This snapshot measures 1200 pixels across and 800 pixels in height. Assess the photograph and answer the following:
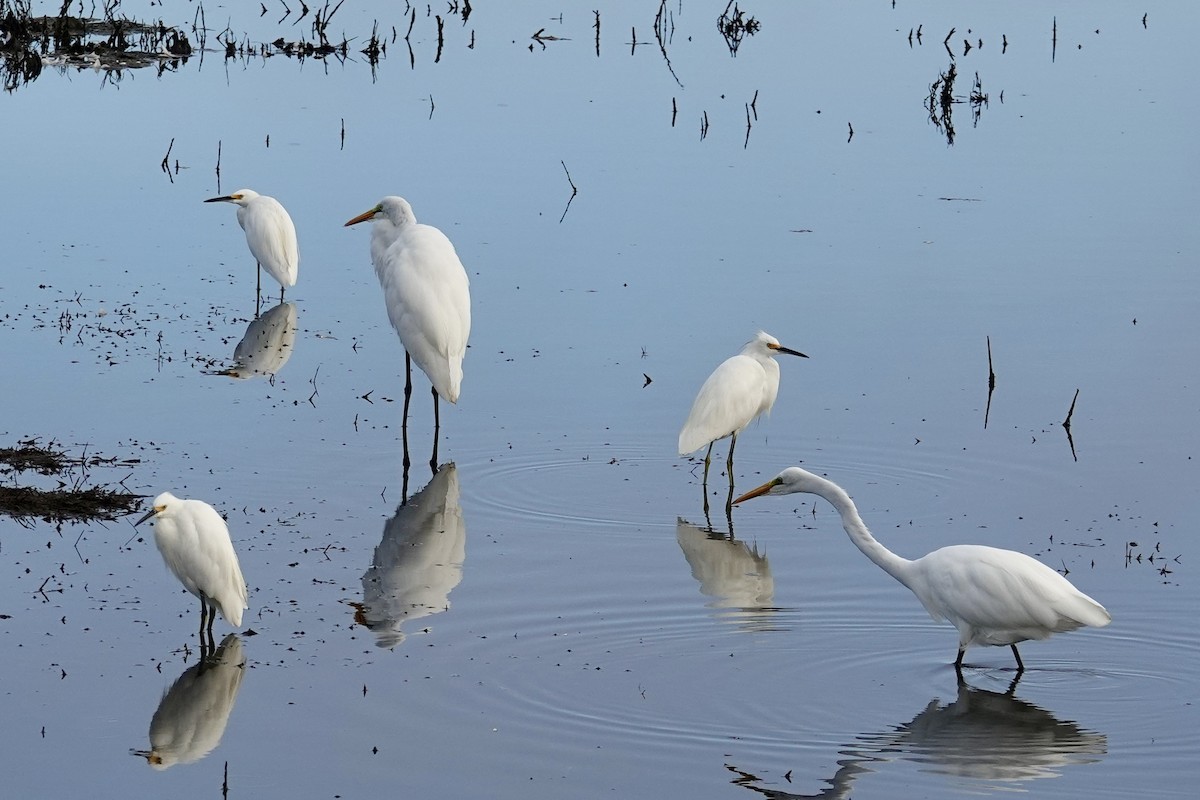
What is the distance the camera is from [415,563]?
9.98 metres

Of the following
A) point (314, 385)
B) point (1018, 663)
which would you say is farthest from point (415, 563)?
point (314, 385)

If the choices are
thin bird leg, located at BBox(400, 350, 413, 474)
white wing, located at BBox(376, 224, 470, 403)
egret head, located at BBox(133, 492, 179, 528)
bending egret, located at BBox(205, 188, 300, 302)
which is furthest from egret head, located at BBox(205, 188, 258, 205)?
egret head, located at BBox(133, 492, 179, 528)

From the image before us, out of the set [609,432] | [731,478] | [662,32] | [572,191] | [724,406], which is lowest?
[731,478]

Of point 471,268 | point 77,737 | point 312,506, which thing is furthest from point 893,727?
point 471,268

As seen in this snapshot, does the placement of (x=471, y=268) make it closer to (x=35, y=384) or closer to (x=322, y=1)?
(x=35, y=384)

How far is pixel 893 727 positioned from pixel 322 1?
96.2 ft

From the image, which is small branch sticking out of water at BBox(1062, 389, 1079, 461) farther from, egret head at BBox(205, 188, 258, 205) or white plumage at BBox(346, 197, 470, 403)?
egret head at BBox(205, 188, 258, 205)

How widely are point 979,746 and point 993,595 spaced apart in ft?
2.61

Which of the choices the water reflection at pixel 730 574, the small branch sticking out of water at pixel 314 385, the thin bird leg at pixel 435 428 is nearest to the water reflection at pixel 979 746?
the water reflection at pixel 730 574

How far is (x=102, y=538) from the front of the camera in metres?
9.91

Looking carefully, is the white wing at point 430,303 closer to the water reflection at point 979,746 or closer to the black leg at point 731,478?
the black leg at point 731,478

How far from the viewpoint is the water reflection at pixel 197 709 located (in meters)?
7.36

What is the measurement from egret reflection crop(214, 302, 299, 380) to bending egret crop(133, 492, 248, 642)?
5.32m

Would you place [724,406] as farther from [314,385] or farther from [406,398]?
[314,385]
